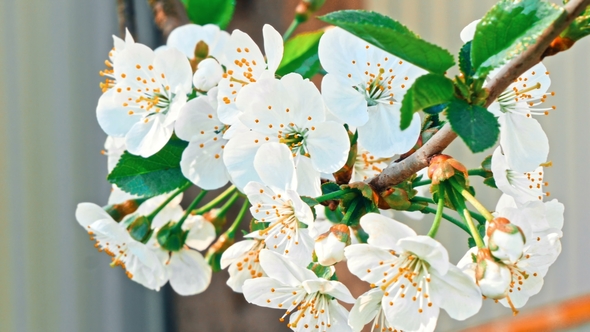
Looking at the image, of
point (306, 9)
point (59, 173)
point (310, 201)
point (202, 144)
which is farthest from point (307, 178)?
point (59, 173)

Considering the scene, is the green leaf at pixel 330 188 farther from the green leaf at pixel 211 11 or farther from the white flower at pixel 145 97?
the green leaf at pixel 211 11

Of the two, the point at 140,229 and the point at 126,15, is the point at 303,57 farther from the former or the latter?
the point at 126,15

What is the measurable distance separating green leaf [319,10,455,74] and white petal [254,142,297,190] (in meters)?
0.09

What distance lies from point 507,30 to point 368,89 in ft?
0.38

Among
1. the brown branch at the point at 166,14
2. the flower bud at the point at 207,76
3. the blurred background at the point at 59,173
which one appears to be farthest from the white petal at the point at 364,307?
the blurred background at the point at 59,173

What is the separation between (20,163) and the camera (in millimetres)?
1374

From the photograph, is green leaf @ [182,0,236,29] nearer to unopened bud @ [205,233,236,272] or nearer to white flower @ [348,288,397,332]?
unopened bud @ [205,233,236,272]

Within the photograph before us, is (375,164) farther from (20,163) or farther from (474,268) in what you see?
Result: (20,163)

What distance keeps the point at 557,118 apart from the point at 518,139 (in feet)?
7.09

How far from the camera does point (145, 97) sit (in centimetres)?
47

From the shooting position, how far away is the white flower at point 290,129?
1.15 ft

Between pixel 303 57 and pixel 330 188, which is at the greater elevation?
pixel 303 57

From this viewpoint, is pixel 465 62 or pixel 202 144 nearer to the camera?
pixel 465 62

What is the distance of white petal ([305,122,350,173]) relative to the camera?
0.35 m
